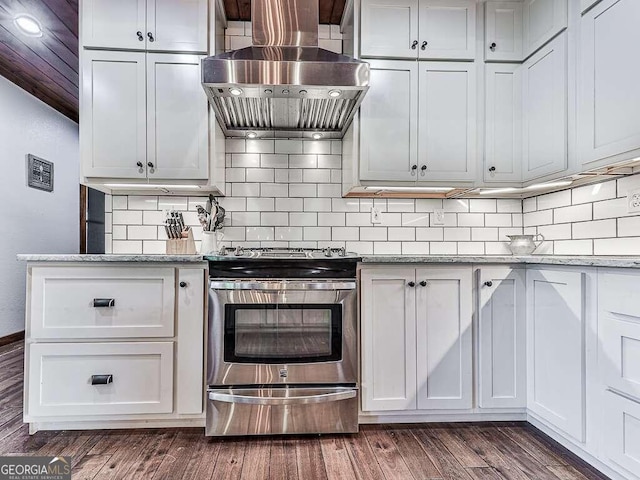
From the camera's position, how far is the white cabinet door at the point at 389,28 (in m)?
2.16

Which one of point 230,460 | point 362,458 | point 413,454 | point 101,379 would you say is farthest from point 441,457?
point 101,379

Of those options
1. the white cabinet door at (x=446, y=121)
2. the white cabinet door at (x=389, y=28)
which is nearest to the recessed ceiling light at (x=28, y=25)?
the white cabinet door at (x=389, y=28)

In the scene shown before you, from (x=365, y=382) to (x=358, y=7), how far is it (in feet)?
6.89

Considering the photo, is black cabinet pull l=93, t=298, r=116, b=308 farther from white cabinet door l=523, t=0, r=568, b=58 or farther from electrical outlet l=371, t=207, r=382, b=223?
white cabinet door l=523, t=0, r=568, b=58

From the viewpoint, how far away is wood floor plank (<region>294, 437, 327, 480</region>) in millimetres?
1523

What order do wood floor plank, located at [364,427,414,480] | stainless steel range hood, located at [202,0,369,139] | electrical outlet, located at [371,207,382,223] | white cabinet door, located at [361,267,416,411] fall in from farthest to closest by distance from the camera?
electrical outlet, located at [371,207,382,223], white cabinet door, located at [361,267,416,411], stainless steel range hood, located at [202,0,369,139], wood floor plank, located at [364,427,414,480]

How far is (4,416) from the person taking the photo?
2008 millimetres

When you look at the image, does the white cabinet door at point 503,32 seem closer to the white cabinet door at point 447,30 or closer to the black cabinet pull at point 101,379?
the white cabinet door at point 447,30

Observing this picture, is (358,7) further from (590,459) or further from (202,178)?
(590,459)

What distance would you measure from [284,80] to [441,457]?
187 centimetres

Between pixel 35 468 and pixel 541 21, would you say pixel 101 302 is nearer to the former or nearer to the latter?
pixel 35 468

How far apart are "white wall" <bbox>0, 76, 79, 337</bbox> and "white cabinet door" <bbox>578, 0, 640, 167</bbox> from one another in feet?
15.1

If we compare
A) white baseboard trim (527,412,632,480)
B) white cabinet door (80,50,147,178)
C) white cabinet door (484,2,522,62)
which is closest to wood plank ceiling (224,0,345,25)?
white cabinet door (80,50,147,178)

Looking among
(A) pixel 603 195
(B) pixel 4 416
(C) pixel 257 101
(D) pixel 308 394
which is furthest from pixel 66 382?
(A) pixel 603 195
